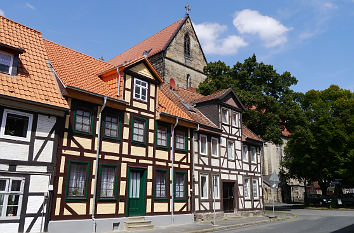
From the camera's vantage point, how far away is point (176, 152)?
1808 cm

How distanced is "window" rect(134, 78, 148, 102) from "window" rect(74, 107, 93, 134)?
3.13 metres

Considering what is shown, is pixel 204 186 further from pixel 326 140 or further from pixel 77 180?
pixel 326 140

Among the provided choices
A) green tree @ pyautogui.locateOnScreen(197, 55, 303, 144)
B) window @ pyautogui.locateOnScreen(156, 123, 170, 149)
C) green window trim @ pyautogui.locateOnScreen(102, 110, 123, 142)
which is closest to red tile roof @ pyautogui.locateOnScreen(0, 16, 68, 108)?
green window trim @ pyautogui.locateOnScreen(102, 110, 123, 142)

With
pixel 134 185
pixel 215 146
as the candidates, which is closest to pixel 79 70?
pixel 134 185

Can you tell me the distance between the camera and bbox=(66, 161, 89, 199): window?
42.3 feet

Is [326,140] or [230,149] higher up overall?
[326,140]

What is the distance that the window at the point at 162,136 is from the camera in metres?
17.2

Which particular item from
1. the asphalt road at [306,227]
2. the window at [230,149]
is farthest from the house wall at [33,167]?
the window at [230,149]

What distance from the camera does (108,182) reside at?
47.2 ft

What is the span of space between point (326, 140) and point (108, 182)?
2577 cm

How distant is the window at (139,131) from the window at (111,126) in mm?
1026

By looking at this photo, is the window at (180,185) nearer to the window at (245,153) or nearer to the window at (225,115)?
the window at (225,115)

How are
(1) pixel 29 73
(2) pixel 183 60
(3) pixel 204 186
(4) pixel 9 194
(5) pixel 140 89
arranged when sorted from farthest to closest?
(2) pixel 183 60, (3) pixel 204 186, (5) pixel 140 89, (1) pixel 29 73, (4) pixel 9 194

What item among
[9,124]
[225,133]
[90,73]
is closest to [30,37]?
[90,73]
